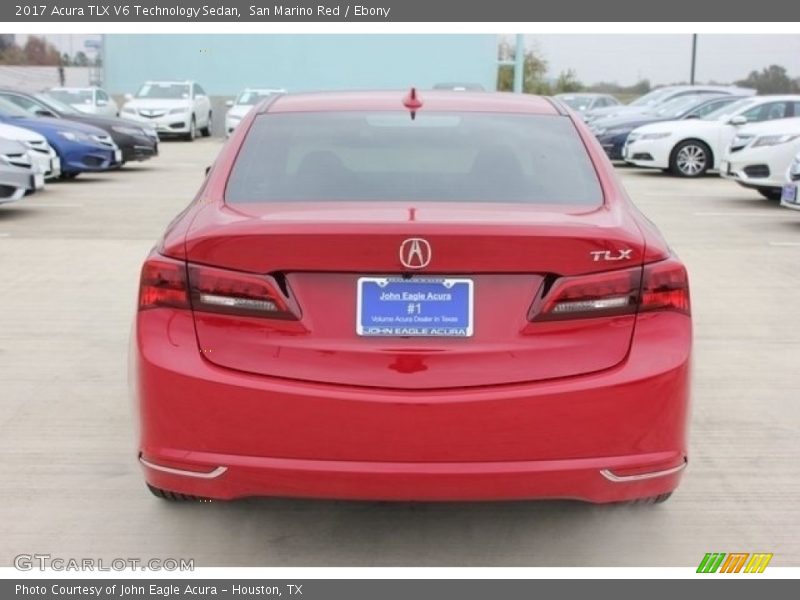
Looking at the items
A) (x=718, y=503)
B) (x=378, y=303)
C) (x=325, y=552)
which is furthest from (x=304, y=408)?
(x=718, y=503)

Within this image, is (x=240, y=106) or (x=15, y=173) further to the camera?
(x=240, y=106)

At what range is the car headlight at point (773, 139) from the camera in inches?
547

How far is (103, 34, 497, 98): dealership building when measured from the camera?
1560 inches

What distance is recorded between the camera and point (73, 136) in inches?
675

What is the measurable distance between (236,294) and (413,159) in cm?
103

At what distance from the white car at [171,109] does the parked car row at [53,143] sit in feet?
33.1

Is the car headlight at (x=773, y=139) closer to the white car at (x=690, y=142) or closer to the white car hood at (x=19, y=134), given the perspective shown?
the white car at (x=690, y=142)

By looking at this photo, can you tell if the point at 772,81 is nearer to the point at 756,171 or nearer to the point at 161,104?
the point at 161,104

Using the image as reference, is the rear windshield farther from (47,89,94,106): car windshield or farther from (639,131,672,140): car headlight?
(47,89,94,106): car windshield

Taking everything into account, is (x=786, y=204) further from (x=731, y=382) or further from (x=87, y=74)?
(x=87, y=74)

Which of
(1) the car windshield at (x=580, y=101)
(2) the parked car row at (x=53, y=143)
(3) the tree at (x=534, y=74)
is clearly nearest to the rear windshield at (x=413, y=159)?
(2) the parked car row at (x=53, y=143)

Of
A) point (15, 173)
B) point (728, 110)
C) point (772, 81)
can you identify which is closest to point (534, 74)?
point (772, 81)

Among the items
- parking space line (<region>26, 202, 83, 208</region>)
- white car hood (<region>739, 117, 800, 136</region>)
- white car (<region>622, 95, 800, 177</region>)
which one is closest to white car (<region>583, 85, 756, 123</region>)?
white car (<region>622, 95, 800, 177</region>)

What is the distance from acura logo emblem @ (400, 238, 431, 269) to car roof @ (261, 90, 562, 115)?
1.24 m
